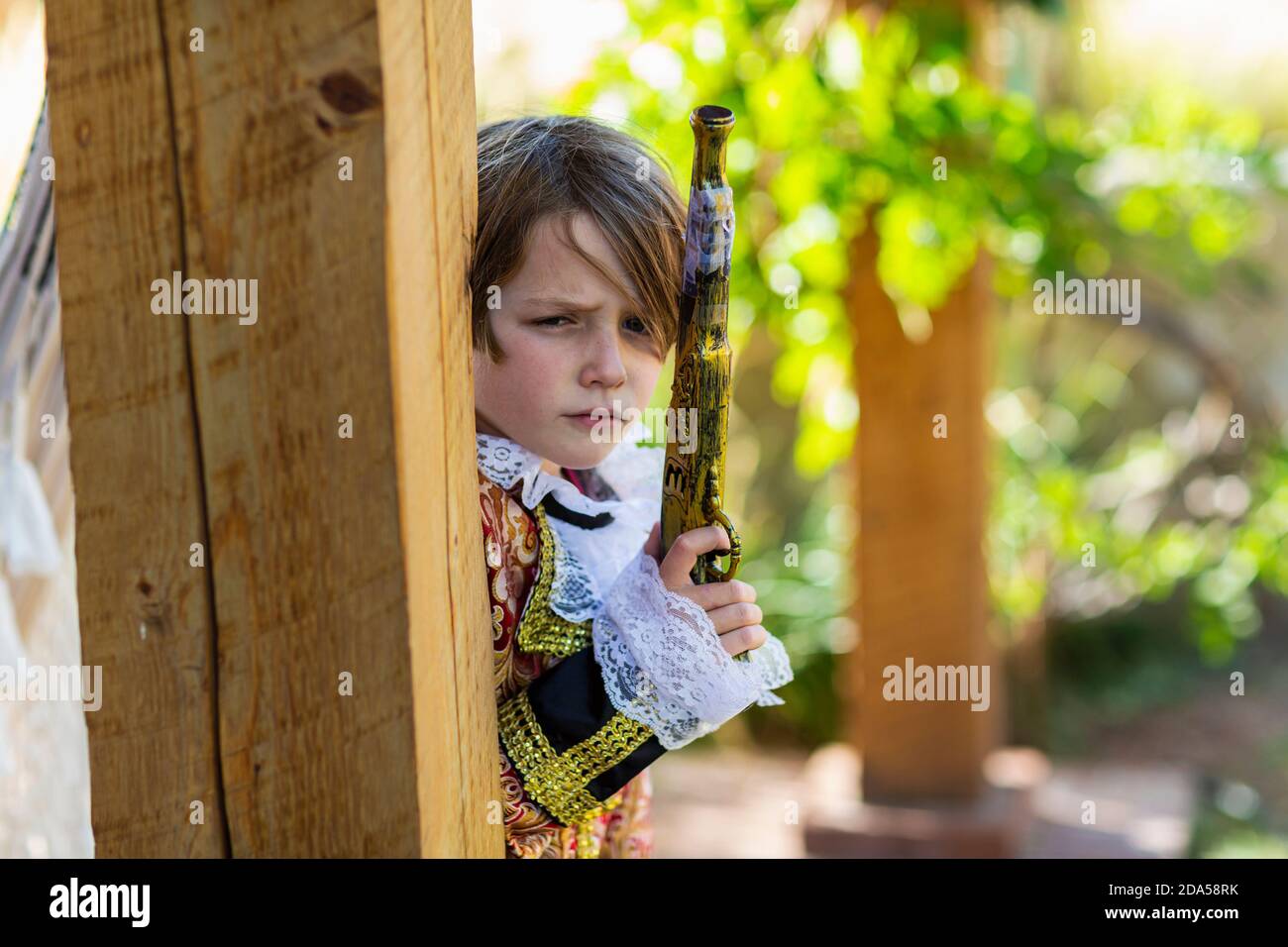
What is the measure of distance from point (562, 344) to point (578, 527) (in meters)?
0.18

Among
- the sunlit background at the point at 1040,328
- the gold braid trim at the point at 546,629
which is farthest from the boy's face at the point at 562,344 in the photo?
the sunlit background at the point at 1040,328

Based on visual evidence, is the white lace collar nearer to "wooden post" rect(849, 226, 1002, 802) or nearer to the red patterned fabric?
the red patterned fabric

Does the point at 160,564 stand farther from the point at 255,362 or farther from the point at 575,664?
the point at 575,664

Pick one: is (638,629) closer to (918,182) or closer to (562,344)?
(562,344)

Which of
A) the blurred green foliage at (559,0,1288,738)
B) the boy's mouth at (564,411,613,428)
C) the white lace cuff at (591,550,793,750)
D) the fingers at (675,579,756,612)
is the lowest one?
the white lace cuff at (591,550,793,750)

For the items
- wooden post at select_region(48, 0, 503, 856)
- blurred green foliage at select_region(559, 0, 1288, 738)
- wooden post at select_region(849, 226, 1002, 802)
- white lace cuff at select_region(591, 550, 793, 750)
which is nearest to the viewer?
wooden post at select_region(48, 0, 503, 856)

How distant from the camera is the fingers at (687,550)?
941 mm

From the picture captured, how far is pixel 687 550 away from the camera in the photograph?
0.94 m

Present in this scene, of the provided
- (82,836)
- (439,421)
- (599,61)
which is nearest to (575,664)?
(439,421)

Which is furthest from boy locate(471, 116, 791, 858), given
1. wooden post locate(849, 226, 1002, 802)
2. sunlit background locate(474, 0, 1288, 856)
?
wooden post locate(849, 226, 1002, 802)

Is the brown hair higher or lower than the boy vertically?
higher

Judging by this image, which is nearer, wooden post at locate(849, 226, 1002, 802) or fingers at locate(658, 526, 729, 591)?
fingers at locate(658, 526, 729, 591)

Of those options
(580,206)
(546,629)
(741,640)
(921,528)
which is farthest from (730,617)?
(921,528)

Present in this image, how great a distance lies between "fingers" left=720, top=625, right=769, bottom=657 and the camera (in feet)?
3.14
